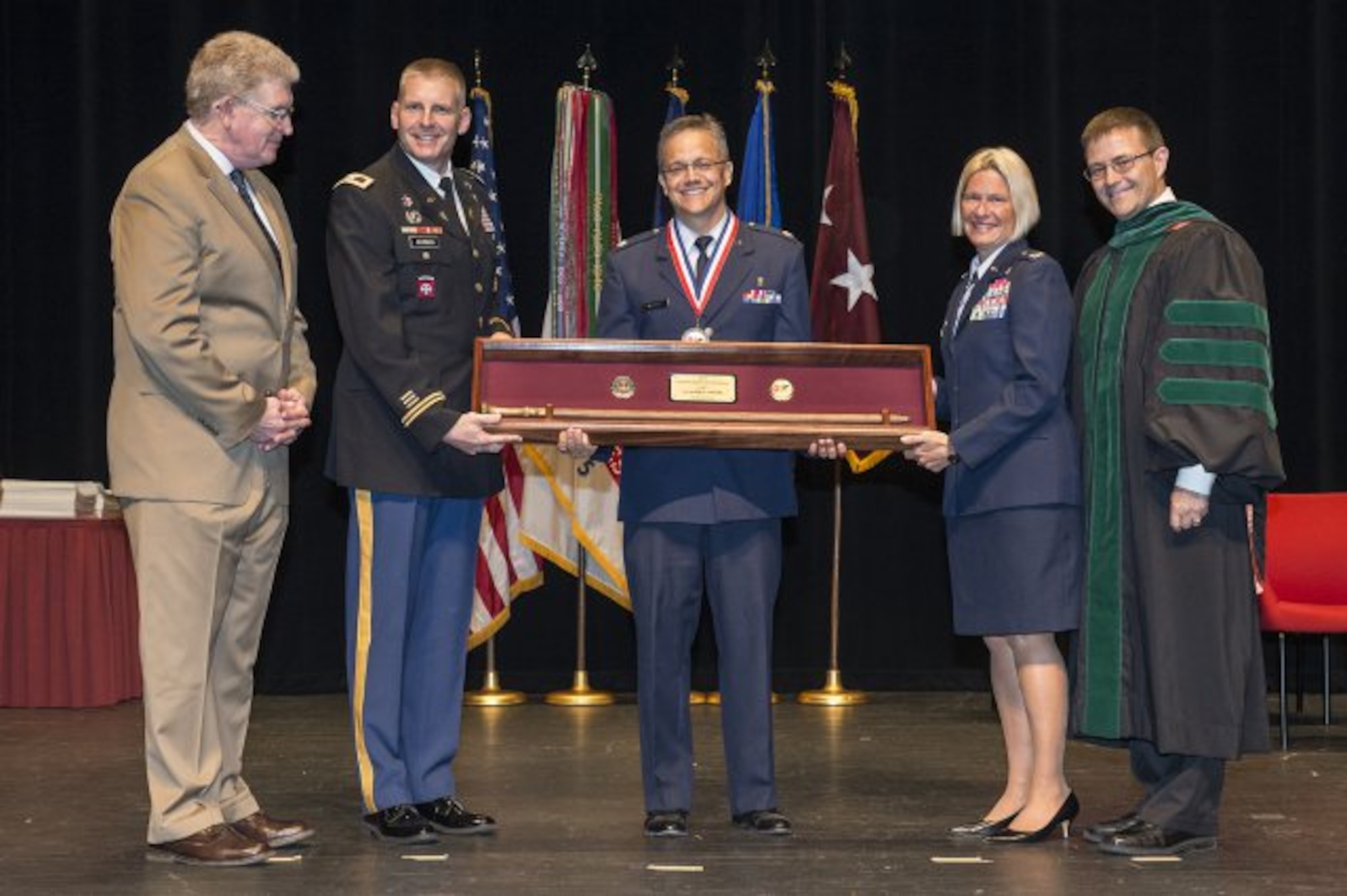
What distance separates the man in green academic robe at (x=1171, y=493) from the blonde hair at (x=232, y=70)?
2.05 m

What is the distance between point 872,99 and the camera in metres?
8.74

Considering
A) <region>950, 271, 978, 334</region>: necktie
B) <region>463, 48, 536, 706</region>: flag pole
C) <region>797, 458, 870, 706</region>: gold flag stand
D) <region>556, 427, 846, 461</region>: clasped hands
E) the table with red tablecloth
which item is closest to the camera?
<region>556, 427, 846, 461</region>: clasped hands

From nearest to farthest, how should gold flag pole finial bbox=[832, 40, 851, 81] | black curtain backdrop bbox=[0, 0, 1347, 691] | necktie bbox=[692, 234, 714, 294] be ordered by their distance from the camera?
necktie bbox=[692, 234, 714, 294] < gold flag pole finial bbox=[832, 40, 851, 81] < black curtain backdrop bbox=[0, 0, 1347, 691]

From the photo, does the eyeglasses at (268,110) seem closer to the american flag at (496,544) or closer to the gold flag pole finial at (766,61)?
the american flag at (496,544)

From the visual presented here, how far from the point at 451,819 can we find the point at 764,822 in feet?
2.64

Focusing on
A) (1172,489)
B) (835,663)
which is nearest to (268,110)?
(1172,489)

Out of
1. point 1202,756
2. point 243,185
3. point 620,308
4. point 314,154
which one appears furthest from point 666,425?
point 314,154

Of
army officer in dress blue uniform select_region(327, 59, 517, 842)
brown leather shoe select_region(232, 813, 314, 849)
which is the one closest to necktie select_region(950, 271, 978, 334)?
army officer in dress blue uniform select_region(327, 59, 517, 842)

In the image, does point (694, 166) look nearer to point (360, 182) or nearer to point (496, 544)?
point (360, 182)

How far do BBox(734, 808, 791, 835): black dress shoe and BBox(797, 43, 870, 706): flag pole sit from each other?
3.38 metres

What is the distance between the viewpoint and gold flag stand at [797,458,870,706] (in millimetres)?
8180

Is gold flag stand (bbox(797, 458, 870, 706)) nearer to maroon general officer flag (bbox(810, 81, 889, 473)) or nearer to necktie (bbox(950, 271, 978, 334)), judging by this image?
maroon general officer flag (bbox(810, 81, 889, 473))

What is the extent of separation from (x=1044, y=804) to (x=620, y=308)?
66.0 inches

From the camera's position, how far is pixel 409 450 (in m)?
4.59
